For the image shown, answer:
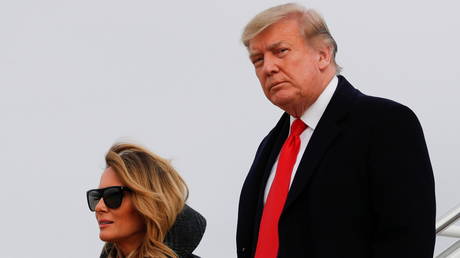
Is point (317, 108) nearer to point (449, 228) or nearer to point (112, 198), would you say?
point (112, 198)

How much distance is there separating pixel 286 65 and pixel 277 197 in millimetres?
323

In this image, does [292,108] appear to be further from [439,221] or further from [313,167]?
[439,221]

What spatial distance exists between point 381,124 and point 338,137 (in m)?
0.11

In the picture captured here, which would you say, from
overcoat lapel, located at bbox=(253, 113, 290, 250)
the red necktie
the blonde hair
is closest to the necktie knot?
the red necktie

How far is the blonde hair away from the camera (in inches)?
84.7

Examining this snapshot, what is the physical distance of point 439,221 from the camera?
284cm

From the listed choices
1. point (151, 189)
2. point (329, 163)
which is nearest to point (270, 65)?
point (329, 163)

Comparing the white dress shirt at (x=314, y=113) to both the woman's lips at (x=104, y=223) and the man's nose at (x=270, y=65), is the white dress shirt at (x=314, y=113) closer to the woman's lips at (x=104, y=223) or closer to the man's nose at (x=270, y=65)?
the man's nose at (x=270, y=65)

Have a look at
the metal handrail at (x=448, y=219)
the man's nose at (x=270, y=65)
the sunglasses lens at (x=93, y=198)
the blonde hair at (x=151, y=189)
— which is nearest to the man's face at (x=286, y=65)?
the man's nose at (x=270, y=65)

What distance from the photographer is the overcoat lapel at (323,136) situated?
73.8 inches

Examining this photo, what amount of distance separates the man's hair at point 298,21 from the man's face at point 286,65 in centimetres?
1

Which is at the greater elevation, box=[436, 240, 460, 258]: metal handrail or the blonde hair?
the blonde hair

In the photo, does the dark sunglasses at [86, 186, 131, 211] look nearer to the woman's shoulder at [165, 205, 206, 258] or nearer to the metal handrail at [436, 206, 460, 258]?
the woman's shoulder at [165, 205, 206, 258]

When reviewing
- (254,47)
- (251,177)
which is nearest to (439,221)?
(251,177)
